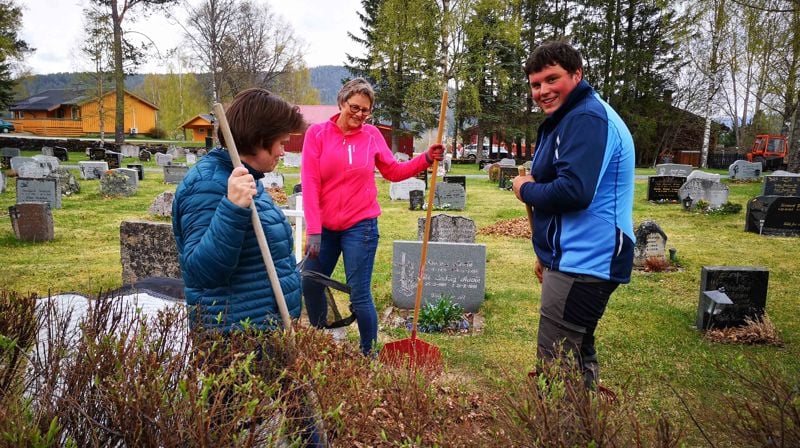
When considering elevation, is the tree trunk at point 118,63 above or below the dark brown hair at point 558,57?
above

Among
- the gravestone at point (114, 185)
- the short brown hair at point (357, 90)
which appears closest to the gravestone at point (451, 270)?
the short brown hair at point (357, 90)

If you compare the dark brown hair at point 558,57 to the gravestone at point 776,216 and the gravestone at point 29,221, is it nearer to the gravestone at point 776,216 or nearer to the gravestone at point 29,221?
the gravestone at point 29,221

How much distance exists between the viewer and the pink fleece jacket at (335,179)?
11.5ft

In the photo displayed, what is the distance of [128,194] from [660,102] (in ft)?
115

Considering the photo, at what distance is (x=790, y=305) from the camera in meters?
6.07

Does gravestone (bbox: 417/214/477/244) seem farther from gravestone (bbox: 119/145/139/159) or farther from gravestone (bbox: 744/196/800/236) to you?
gravestone (bbox: 119/145/139/159)

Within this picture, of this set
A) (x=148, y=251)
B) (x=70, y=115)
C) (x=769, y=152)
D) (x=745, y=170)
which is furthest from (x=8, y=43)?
(x=769, y=152)

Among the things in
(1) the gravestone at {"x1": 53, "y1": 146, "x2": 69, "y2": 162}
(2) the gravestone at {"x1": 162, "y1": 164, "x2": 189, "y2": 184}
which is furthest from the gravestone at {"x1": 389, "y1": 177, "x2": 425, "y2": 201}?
(1) the gravestone at {"x1": 53, "y1": 146, "x2": 69, "y2": 162}

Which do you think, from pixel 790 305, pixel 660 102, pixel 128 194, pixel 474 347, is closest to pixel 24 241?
pixel 128 194

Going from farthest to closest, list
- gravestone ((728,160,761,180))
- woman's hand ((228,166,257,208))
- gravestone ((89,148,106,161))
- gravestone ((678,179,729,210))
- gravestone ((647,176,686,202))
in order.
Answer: gravestone ((89,148,106,161)) < gravestone ((728,160,761,180)) < gravestone ((647,176,686,202)) < gravestone ((678,179,729,210)) < woman's hand ((228,166,257,208))

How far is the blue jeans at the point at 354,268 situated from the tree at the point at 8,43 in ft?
96.4

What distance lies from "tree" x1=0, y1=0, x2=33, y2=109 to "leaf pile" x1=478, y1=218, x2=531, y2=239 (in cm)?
2622

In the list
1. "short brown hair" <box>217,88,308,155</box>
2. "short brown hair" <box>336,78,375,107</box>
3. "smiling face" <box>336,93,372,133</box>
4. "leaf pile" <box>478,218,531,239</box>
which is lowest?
"leaf pile" <box>478,218,531,239</box>

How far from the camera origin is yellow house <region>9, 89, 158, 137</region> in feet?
189
